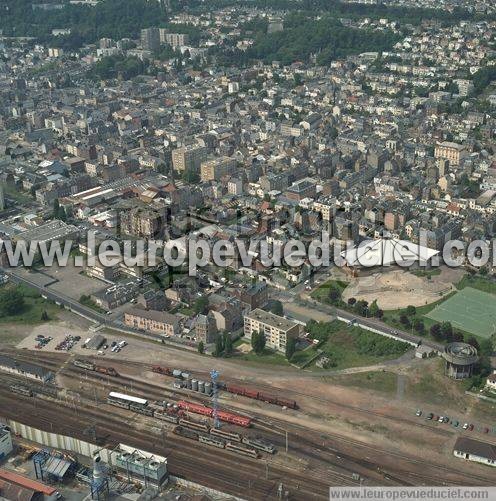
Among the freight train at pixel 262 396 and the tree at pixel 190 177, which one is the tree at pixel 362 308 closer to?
Result: the freight train at pixel 262 396

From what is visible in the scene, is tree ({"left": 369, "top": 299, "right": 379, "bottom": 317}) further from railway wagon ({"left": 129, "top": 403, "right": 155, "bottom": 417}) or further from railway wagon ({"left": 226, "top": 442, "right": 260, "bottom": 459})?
railway wagon ({"left": 129, "top": 403, "right": 155, "bottom": 417})

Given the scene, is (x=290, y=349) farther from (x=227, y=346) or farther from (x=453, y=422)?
(x=453, y=422)

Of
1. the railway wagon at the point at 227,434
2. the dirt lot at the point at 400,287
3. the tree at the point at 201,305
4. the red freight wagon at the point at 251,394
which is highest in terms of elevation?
the tree at the point at 201,305

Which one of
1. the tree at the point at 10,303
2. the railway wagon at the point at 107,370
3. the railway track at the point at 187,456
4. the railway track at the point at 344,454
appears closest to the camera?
the railway track at the point at 187,456

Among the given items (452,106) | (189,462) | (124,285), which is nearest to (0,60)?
(452,106)

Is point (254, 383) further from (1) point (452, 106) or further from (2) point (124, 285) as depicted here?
(1) point (452, 106)

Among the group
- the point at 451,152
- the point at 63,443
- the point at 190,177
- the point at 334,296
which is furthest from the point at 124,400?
the point at 451,152

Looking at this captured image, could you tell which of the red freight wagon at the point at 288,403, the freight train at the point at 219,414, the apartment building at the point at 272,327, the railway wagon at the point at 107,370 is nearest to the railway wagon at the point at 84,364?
the railway wagon at the point at 107,370

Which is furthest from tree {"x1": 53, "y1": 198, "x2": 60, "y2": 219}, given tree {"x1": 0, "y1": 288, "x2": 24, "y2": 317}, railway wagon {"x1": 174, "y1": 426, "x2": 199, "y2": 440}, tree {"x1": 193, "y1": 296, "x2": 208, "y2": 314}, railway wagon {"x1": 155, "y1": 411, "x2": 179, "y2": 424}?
railway wagon {"x1": 174, "y1": 426, "x2": 199, "y2": 440}
